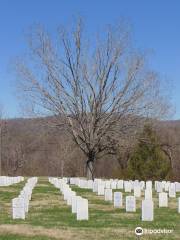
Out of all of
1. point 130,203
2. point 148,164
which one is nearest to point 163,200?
point 130,203

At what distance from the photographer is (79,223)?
13727mm

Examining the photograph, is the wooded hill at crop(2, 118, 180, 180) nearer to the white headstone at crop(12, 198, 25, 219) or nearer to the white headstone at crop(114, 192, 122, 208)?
the white headstone at crop(114, 192, 122, 208)

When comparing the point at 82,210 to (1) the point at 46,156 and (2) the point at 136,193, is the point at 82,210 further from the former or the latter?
(1) the point at 46,156

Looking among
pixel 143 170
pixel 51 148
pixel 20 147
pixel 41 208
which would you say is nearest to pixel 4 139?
pixel 20 147

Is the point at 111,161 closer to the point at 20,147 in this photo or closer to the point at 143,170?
the point at 20,147

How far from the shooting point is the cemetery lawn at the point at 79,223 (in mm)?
11750

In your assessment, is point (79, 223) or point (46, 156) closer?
point (79, 223)

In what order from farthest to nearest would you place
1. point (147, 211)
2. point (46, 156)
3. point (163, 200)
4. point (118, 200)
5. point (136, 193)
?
point (46, 156), point (136, 193), point (163, 200), point (118, 200), point (147, 211)

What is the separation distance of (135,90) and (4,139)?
26.1 m

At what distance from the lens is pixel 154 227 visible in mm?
12969

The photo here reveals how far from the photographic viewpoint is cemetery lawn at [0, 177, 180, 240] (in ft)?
38.5

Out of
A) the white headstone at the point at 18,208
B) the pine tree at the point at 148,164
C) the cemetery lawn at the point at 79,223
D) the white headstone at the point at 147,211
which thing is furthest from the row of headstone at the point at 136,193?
the pine tree at the point at 148,164

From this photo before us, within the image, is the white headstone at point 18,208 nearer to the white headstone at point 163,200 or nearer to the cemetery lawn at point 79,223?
the cemetery lawn at point 79,223

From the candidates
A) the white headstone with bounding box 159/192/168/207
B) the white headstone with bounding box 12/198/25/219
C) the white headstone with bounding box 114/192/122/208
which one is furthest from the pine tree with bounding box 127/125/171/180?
the white headstone with bounding box 12/198/25/219
